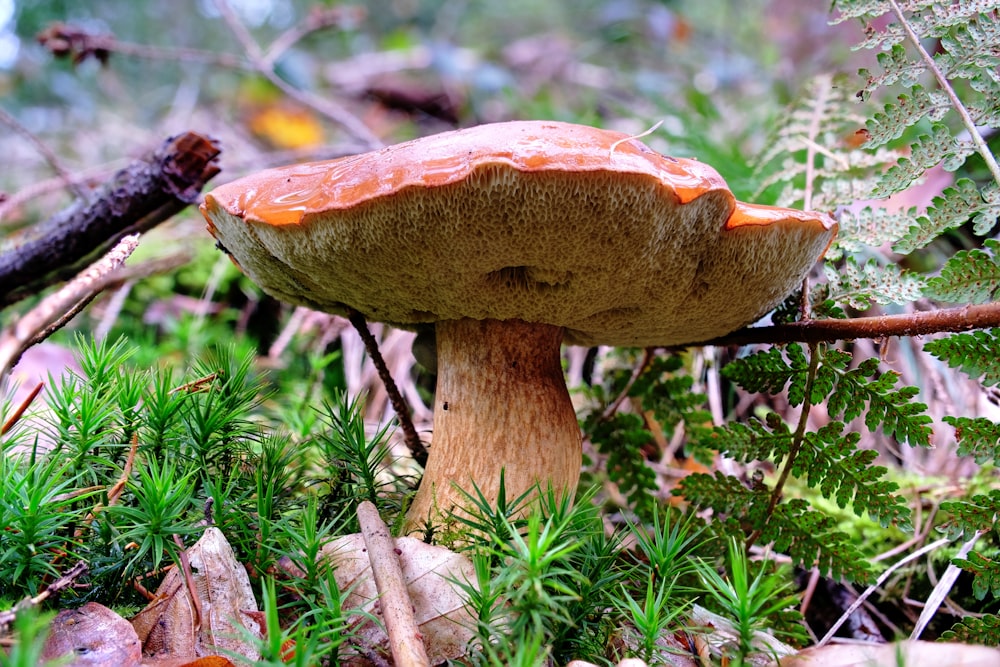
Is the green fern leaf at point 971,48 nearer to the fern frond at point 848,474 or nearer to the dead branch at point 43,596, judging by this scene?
the fern frond at point 848,474

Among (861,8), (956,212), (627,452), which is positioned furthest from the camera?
(627,452)

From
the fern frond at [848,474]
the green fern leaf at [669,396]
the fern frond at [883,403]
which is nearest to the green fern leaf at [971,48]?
the fern frond at [883,403]

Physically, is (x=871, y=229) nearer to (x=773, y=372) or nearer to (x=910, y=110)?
(x=910, y=110)

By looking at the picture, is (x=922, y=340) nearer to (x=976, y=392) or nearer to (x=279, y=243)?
(x=976, y=392)

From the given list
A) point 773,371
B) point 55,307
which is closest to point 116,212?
point 55,307

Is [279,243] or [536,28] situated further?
[536,28]

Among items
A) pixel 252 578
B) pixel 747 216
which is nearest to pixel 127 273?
pixel 252 578

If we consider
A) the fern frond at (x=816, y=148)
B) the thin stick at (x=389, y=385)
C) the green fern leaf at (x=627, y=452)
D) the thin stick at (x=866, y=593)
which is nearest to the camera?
the thin stick at (x=866, y=593)
